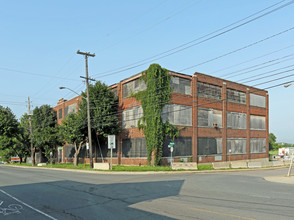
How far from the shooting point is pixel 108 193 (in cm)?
1296

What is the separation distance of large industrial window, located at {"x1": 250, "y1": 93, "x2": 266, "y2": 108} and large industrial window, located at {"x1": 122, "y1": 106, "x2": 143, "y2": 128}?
23917mm

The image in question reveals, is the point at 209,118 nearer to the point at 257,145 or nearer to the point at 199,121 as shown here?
the point at 199,121

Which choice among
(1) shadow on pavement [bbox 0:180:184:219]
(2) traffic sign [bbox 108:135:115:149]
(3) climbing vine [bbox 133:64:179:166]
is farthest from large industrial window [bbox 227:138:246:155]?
(1) shadow on pavement [bbox 0:180:184:219]

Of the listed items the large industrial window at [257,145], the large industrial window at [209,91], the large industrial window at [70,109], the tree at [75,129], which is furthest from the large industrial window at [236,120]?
the large industrial window at [70,109]

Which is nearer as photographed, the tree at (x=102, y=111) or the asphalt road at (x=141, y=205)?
the asphalt road at (x=141, y=205)

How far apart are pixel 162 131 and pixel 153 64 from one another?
843 cm

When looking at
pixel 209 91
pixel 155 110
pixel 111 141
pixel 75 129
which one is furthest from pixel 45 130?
pixel 209 91

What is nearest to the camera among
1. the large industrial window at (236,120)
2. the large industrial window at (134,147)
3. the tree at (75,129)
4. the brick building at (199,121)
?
the large industrial window at (134,147)

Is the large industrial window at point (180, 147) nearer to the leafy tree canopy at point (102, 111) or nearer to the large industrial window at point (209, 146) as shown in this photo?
the large industrial window at point (209, 146)

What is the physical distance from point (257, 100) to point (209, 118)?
51.5 ft

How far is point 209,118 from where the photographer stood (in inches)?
1596

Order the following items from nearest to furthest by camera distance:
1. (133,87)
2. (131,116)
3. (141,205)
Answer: (141,205) < (131,116) < (133,87)

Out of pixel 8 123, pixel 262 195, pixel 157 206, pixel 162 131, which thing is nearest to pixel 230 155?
pixel 162 131

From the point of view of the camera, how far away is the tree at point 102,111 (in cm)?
3784
